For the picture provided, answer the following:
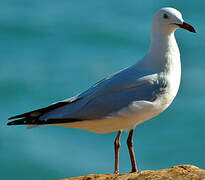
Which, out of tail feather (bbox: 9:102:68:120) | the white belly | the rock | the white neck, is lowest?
the rock

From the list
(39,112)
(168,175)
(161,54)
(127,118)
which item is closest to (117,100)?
(127,118)

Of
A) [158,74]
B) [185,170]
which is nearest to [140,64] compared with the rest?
[158,74]

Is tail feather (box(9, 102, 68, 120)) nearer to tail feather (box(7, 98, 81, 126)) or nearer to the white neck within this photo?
tail feather (box(7, 98, 81, 126))

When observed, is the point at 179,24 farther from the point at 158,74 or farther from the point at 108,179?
the point at 108,179

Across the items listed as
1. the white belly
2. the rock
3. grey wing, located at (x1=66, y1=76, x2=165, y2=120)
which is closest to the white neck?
grey wing, located at (x1=66, y1=76, x2=165, y2=120)

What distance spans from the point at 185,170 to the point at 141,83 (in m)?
1.31

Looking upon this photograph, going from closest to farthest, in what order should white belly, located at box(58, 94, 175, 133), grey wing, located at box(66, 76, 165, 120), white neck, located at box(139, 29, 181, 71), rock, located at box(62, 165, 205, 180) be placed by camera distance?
rock, located at box(62, 165, 205, 180), white belly, located at box(58, 94, 175, 133), grey wing, located at box(66, 76, 165, 120), white neck, located at box(139, 29, 181, 71)

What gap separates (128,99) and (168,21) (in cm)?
112

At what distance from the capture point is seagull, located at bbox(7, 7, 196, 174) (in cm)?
593

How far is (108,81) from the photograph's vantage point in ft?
20.1

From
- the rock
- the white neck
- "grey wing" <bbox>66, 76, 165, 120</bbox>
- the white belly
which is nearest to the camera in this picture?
the rock

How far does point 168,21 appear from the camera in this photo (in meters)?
6.19

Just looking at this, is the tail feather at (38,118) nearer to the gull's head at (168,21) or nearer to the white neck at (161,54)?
the white neck at (161,54)

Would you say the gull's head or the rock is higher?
the gull's head
